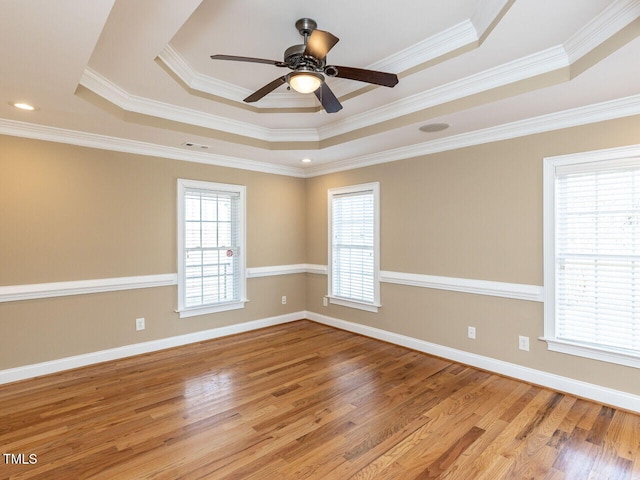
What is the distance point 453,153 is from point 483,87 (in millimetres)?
1071

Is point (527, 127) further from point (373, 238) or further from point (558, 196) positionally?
A: point (373, 238)

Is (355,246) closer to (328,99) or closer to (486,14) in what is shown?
(328,99)

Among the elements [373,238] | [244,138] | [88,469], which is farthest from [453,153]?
[88,469]

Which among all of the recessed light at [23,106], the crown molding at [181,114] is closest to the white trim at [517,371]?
the crown molding at [181,114]

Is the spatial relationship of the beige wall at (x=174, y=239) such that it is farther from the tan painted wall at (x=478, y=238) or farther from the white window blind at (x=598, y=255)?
the white window blind at (x=598, y=255)

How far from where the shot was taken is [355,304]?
196 inches

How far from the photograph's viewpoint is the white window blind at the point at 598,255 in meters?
2.77

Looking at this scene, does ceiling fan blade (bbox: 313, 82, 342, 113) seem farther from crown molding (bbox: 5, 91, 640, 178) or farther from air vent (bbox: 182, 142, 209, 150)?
air vent (bbox: 182, 142, 209, 150)

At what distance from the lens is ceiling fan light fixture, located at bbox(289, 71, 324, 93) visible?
2.26 metres

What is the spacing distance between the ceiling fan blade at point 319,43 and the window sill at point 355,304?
3352 mm

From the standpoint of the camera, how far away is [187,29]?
2477 mm

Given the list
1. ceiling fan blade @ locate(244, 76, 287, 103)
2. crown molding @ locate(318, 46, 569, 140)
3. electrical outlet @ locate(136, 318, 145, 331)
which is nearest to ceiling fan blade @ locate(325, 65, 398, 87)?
ceiling fan blade @ locate(244, 76, 287, 103)

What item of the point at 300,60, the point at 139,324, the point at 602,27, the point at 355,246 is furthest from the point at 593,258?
the point at 139,324

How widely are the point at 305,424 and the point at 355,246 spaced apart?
9.22 ft
